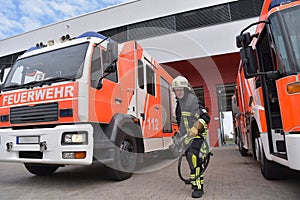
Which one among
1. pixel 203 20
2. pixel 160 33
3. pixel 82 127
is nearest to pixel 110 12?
pixel 160 33

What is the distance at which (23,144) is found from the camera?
159 inches

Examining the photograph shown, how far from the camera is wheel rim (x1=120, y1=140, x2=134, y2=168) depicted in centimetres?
443

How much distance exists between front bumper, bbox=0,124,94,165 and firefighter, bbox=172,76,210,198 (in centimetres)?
140

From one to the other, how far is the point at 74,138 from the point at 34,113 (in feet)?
2.99

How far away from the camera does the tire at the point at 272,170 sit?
4215 millimetres

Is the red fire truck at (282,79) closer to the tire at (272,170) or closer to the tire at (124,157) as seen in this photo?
the tire at (272,170)

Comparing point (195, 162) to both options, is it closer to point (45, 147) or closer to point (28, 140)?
point (45, 147)

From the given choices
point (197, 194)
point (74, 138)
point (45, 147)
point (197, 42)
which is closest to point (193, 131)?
point (197, 194)

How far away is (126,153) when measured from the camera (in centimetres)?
455

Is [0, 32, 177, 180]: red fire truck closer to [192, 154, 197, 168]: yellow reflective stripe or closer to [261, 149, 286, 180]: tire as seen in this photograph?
[192, 154, 197, 168]: yellow reflective stripe

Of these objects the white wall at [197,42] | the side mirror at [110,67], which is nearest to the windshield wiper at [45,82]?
the side mirror at [110,67]

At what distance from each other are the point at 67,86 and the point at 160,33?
9691 mm

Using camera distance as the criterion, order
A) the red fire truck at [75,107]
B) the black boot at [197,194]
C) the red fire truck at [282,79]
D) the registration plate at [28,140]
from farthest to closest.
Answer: the registration plate at [28,140] < the red fire truck at [75,107] < the black boot at [197,194] < the red fire truck at [282,79]

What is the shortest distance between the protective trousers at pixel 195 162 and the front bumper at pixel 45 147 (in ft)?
4.73
